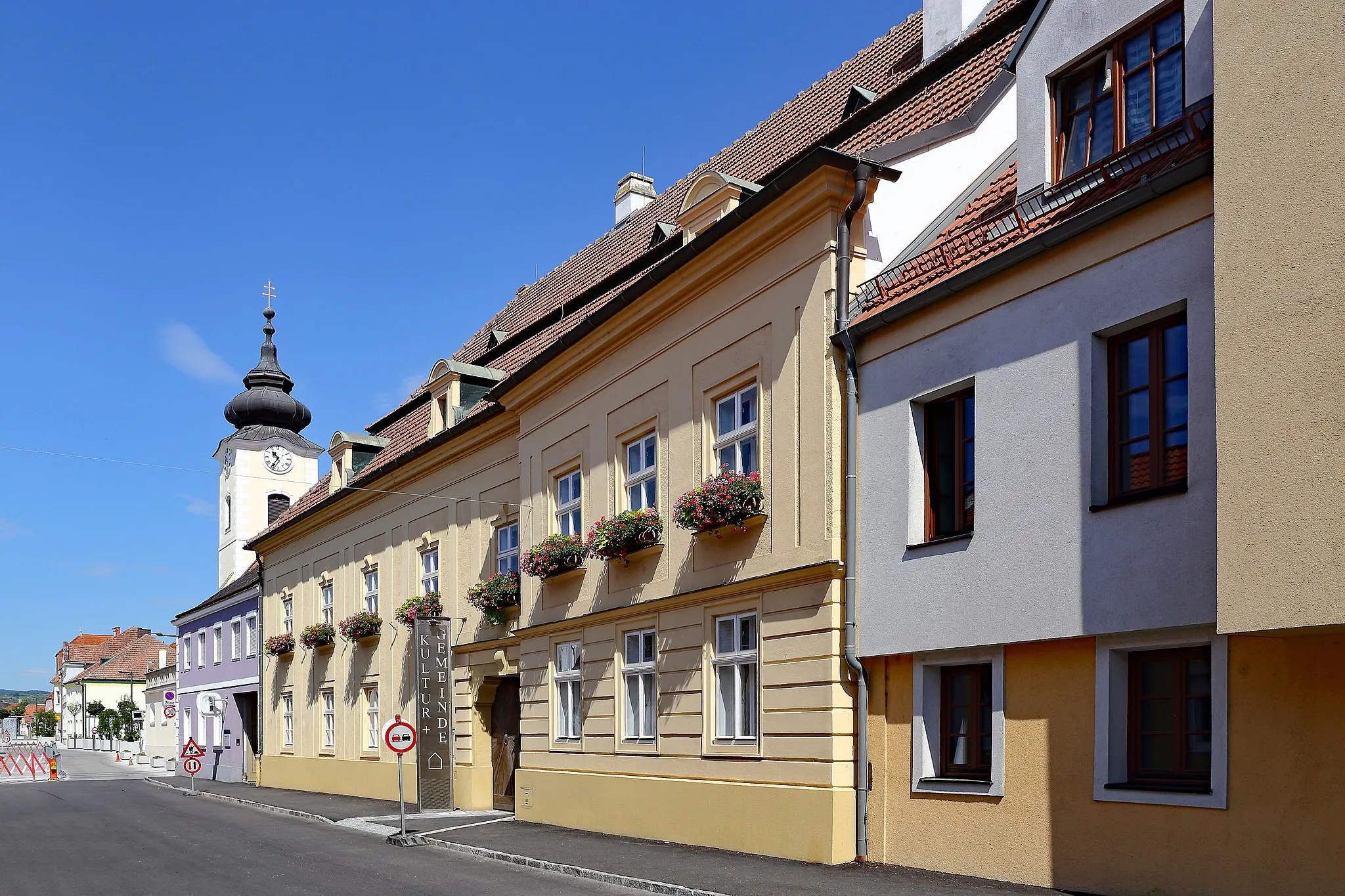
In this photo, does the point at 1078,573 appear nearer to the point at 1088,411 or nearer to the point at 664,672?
the point at 1088,411

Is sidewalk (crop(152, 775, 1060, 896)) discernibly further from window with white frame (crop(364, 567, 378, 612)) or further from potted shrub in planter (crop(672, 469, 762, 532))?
window with white frame (crop(364, 567, 378, 612))

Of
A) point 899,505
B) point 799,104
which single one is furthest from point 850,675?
point 799,104

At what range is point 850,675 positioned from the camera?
1393 cm

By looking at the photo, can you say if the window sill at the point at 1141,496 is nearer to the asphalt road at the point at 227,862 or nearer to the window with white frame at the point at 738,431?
the window with white frame at the point at 738,431

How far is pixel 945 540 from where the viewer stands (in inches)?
507

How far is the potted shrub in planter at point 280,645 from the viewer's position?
3572 centimetres

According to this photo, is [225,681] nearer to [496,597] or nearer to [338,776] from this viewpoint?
[338,776]

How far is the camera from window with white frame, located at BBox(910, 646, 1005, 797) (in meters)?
12.0

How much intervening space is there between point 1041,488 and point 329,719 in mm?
25364

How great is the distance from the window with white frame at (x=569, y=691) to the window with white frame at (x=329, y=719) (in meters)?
13.4

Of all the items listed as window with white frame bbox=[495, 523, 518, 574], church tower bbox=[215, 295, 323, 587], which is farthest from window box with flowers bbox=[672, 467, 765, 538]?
church tower bbox=[215, 295, 323, 587]

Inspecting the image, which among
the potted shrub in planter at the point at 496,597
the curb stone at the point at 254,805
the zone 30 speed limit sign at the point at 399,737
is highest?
the potted shrub in planter at the point at 496,597

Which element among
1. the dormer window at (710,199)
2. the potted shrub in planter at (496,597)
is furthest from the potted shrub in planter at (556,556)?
the dormer window at (710,199)

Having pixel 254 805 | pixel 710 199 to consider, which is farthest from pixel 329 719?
pixel 710 199
